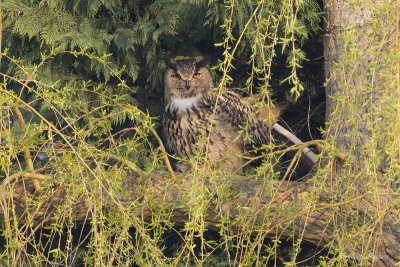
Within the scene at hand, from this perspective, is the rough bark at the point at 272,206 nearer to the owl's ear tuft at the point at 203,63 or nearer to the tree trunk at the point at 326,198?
the tree trunk at the point at 326,198

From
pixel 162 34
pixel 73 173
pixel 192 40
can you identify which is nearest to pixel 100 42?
pixel 162 34

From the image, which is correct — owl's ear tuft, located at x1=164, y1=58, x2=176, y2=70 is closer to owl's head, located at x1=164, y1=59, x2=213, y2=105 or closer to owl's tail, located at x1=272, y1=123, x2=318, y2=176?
owl's head, located at x1=164, y1=59, x2=213, y2=105

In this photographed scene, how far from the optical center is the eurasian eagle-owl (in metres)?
3.53

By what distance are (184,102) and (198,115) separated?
148 mm

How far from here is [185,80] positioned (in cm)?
363

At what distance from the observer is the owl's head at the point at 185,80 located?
3.57 metres

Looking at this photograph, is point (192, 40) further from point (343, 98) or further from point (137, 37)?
point (343, 98)

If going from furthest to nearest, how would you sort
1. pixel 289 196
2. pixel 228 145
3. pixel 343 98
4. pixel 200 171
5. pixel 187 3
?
pixel 228 145 → pixel 187 3 → pixel 289 196 → pixel 200 171 → pixel 343 98

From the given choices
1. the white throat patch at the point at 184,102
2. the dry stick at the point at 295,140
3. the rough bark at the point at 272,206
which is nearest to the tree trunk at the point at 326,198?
the rough bark at the point at 272,206

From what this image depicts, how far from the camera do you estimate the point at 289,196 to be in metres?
2.64

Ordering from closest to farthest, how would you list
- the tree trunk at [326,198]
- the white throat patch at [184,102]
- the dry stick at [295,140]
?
the tree trunk at [326,198], the dry stick at [295,140], the white throat patch at [184,102]

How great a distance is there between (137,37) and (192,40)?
48cm

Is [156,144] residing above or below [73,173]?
below

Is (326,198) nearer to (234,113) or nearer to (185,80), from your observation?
(234,113)
